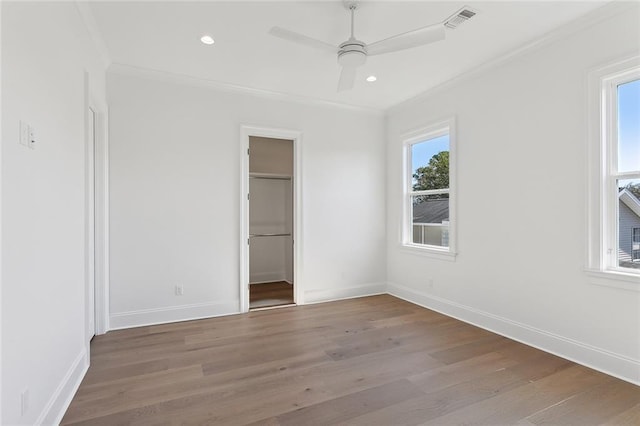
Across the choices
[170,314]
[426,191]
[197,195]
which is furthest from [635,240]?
[170,314]

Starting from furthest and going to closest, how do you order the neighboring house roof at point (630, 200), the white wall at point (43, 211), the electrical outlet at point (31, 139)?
the neighboring house roof at point (630, 200) → the electrical outlet at point (31, 139) → the white wall at point (43, 211)

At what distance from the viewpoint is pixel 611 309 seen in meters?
2.46

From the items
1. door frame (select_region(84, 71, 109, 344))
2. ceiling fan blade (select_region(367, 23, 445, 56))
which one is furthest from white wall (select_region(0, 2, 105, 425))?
ceiling fan blade (select_region(367, 23, 445, 56))

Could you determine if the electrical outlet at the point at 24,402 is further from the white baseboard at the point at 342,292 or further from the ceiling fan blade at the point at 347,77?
the white baseboard at the point at 342,292

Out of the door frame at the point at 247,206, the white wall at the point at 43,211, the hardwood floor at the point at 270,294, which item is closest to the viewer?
the white wall at the point at 43,211

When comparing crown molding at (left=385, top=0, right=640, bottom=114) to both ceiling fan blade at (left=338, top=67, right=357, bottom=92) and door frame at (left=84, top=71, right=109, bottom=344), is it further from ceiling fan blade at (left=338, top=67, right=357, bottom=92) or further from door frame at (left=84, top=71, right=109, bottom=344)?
door frame at (left=84, top=71, right=109, bottom=344)

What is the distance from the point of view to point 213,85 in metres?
3.83

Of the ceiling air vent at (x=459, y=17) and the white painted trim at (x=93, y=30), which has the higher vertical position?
the ceiling air vent at (x=459, y=17)

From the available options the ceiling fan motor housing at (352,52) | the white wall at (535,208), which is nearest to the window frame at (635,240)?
the white wall at (535,208)

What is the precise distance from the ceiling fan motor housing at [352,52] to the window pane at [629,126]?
203 centimetres

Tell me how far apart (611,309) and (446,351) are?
1.28 m

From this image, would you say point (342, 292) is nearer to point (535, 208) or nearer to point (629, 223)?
point (535, 208)

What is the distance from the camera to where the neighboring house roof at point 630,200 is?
7.98 ft

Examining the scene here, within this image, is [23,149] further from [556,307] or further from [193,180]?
[556,307]
